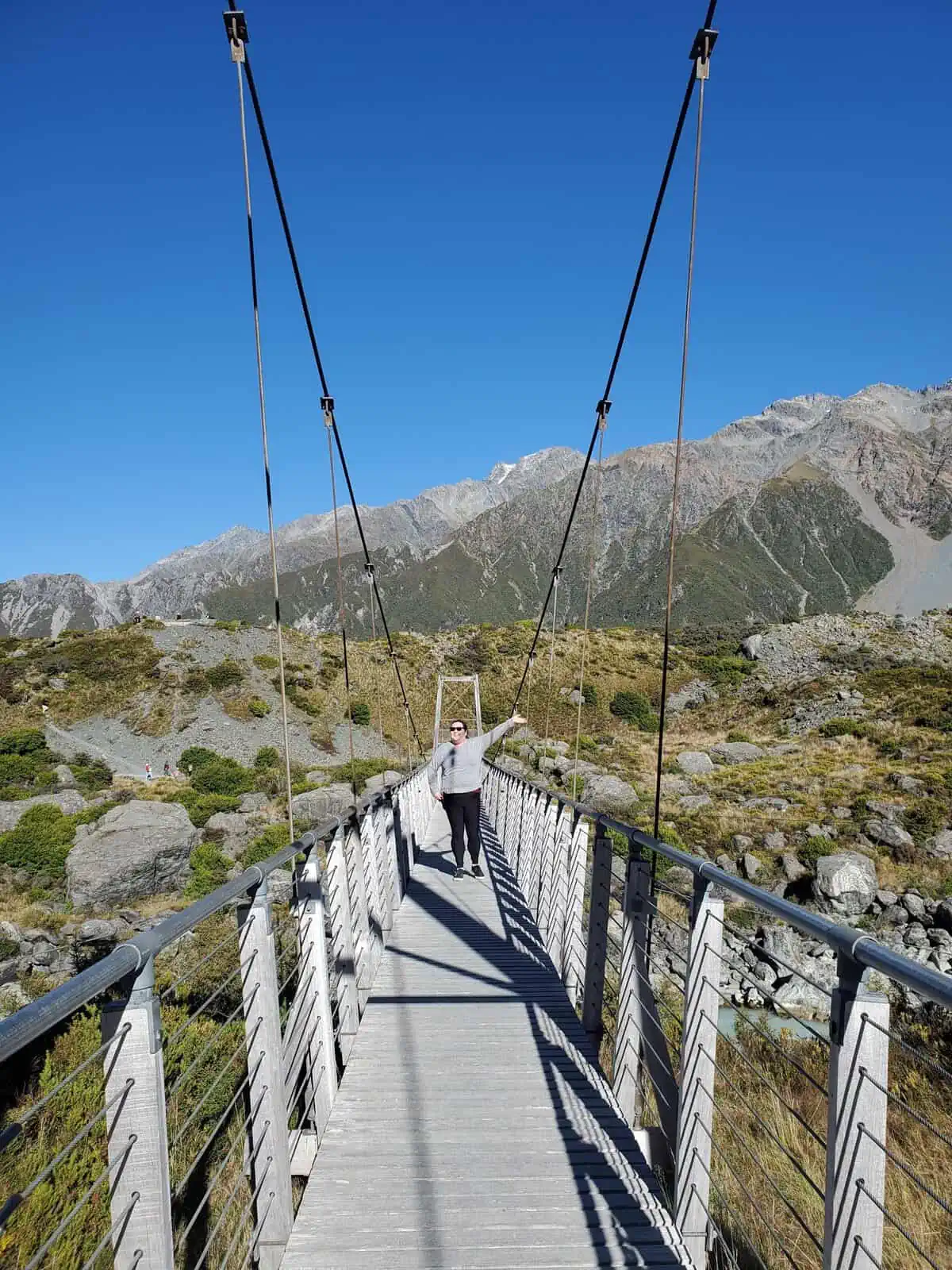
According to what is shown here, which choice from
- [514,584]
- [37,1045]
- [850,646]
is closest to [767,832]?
[37,1045]

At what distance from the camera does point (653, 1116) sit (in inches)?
148

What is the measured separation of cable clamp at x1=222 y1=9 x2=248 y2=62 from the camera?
4664 millimetres

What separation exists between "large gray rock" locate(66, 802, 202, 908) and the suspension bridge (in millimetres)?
10025

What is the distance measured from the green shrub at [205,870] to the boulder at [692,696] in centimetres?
2572

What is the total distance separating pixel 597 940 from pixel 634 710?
32.3 meters

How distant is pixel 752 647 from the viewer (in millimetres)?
44500

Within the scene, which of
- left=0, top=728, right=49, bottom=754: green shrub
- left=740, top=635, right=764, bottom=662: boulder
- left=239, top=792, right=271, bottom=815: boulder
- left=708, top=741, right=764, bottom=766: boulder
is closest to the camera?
left=239, top=792, right=271, bottom=815: boulder

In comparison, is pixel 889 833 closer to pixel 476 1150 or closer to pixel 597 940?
pixel 597 940

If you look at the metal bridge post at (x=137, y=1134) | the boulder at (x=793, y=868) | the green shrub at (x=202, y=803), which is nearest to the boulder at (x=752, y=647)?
the boulder at (x=793, y=868)

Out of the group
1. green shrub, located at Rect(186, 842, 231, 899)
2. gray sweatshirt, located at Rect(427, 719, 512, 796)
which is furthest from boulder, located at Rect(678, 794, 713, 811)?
gray sweatshirt, located at Rect(427, 719, 512, 796)

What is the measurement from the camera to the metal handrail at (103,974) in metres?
1.07

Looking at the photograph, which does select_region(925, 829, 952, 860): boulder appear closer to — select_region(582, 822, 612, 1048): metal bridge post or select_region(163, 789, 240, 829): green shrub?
select_region(582, 822, 612, 1048): metal bridge post

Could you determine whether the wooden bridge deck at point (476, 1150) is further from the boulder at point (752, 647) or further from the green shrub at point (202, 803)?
the boulder at point (752, 647)

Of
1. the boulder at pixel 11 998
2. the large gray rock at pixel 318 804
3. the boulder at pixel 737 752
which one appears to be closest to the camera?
the boulder at pixel 11 998
